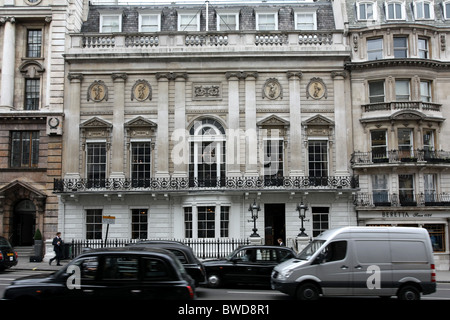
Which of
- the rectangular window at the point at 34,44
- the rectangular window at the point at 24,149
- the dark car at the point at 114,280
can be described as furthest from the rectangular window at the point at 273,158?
the dark car at the point at 114,280

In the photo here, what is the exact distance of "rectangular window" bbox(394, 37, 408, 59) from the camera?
28109 millimetres

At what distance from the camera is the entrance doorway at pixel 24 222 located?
28062mm

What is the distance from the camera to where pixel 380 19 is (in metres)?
29.0

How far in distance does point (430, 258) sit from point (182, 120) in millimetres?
17452

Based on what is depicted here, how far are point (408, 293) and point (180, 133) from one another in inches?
688

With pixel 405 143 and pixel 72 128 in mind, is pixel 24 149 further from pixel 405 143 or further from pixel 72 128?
pixel 405 143

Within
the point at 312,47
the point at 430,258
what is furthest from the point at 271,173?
the point at 430,258

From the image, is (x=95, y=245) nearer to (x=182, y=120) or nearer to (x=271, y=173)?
(x=182, y=120)

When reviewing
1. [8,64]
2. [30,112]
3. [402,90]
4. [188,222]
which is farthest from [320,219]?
[8,64]

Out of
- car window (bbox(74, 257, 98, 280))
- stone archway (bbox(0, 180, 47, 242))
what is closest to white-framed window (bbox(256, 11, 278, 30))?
stone archway (bbox(0, 180, 47, 242))

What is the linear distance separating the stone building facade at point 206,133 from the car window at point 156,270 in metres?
17.6

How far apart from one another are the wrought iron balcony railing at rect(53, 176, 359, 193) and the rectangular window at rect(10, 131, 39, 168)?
103 inches

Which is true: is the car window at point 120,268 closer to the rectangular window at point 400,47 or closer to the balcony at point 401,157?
the balcony at point 401,157
